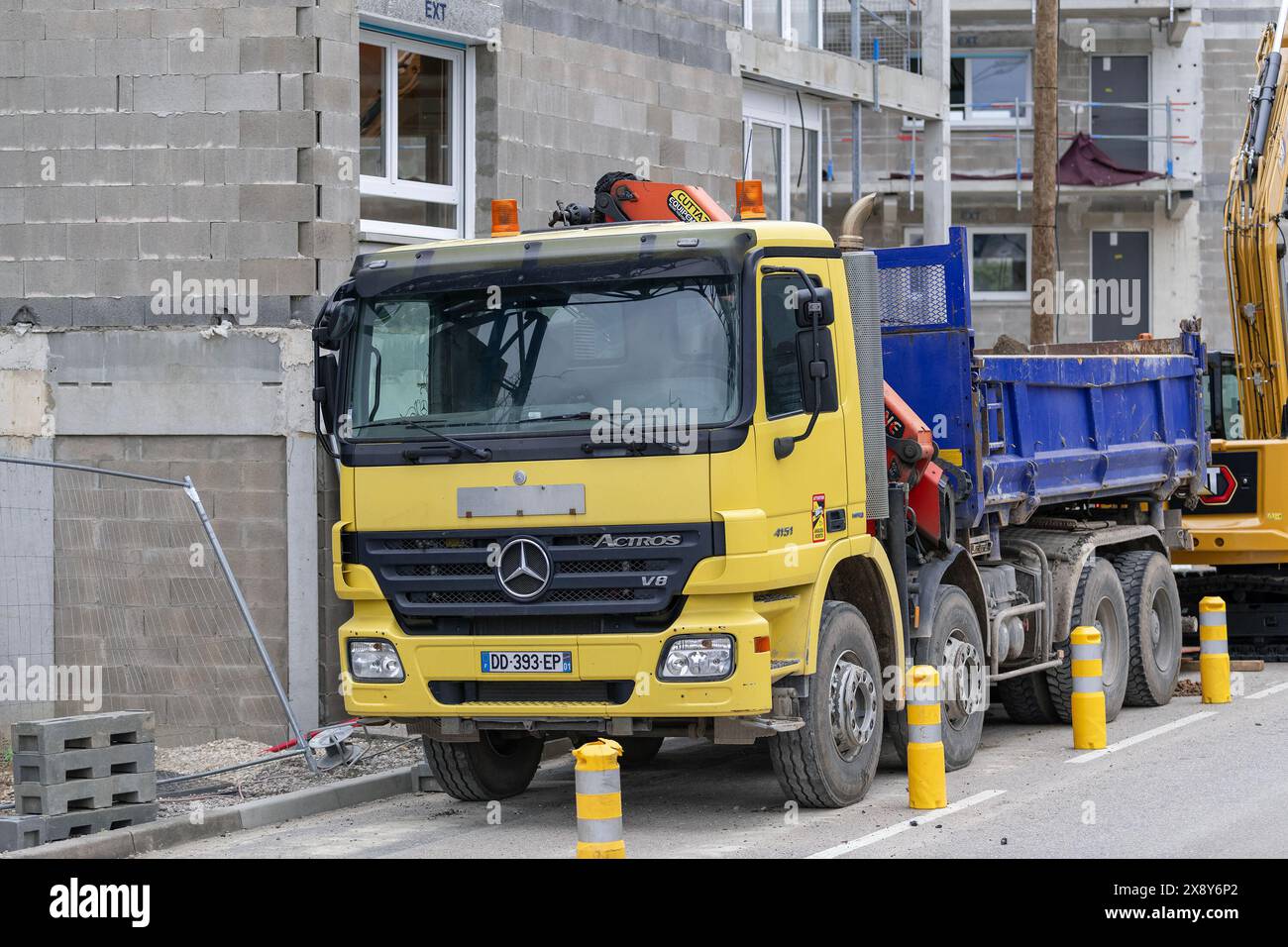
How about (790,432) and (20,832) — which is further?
(790,432)

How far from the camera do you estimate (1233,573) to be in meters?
16.8

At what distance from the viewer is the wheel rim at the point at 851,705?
32.3ft

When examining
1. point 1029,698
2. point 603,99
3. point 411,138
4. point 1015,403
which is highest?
point 603,99

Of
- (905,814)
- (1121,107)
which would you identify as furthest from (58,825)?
(1121,107)

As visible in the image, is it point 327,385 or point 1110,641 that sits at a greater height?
point 327,385

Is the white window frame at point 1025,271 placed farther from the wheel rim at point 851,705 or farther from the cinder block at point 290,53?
the wheel rim at point 851,705

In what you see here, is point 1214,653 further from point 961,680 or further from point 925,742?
point 925,742

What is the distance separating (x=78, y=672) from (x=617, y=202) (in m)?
5.31

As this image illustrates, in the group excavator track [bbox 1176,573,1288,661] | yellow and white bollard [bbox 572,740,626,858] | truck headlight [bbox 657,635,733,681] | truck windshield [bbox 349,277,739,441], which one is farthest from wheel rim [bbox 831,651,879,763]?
excavator track [bbox 1176,573,1288,661]

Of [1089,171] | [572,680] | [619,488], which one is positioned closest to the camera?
[619,488]

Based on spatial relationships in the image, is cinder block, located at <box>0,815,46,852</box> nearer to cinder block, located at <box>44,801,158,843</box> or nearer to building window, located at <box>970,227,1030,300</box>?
cinder block, located at <box>44,801,158,843</box>

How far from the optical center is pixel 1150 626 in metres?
13.9

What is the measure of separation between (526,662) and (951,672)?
10.0 feet

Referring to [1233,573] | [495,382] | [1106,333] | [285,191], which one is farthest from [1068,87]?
[495,382]
